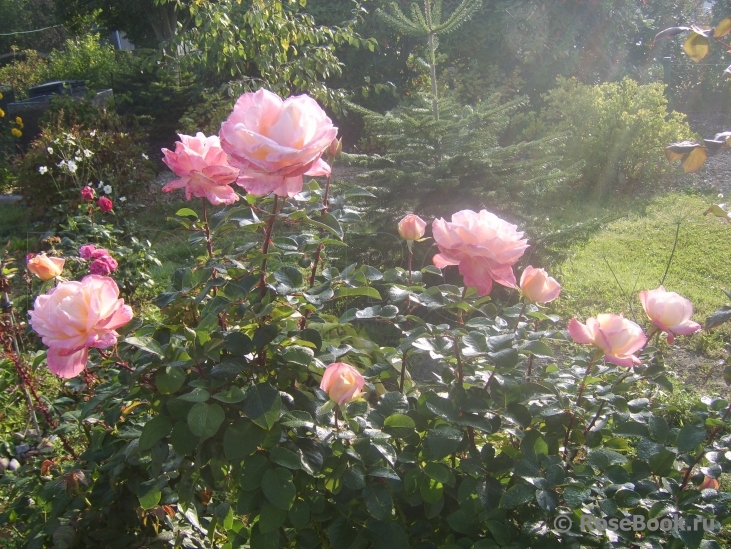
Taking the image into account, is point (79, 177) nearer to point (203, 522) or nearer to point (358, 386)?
point (203, 522)

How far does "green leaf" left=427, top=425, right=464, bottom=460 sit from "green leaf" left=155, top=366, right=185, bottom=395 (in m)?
0.43

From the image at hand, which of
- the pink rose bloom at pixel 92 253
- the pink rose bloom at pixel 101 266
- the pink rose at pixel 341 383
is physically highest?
the pink rose at pixel 341 383

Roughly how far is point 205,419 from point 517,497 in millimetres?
502

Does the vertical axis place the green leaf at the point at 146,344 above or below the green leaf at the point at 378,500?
above

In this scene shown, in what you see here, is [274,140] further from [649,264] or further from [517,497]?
[649,264]

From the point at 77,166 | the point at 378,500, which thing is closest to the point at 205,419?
the point at 378,500

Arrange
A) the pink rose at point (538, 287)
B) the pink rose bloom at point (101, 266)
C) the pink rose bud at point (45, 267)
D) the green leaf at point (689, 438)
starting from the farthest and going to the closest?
1. the pink rose bloom at point (101, 266)
2. the pink rose bud at point (45, 267)
3. the pink rose at point (538, 287)
4. the green leaf at point (689, 438)

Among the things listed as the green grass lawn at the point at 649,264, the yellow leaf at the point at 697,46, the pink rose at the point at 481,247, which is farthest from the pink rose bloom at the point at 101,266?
the green grass lawn at the point at 649,264

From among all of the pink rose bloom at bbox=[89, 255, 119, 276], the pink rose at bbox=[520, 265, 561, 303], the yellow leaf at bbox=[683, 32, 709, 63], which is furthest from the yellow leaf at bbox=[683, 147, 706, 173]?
the pink rose bloom at bbox=[89, 255, 119, 276]

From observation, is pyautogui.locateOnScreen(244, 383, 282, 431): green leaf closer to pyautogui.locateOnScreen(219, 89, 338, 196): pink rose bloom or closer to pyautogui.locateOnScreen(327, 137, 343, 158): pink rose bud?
pyautogui.locateOnScreen(219, 89, 338, 196): pink rose bloom

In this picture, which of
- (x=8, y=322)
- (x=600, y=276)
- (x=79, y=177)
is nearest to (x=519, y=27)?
(x=600, y=276)

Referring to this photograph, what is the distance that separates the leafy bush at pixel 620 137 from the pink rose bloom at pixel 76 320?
5.32 metres

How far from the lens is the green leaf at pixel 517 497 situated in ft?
3.05

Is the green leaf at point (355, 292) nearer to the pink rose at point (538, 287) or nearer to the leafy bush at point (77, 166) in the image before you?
the pink rose at point (538, 287)
